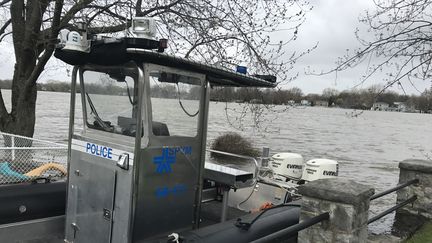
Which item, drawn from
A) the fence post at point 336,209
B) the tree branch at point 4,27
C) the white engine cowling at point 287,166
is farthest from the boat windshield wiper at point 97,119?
the tree branch at point 4,27

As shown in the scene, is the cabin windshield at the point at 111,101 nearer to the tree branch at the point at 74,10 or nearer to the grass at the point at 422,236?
the tree branch at the point at 74,10

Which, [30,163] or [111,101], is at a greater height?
[111,101]

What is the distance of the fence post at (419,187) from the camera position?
5938 millimetres

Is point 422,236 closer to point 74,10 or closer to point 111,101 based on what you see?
point 111,101

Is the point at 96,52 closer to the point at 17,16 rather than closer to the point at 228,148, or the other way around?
the point at 17,16

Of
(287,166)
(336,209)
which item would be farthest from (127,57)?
(287,166)

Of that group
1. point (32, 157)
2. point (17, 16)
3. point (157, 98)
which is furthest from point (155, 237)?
point (17, 16)

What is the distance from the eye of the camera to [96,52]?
12.0 feet

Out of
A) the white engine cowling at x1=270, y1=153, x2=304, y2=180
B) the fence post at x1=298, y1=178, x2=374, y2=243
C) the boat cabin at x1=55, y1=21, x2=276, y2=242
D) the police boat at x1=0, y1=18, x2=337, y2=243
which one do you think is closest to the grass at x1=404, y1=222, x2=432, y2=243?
the police boat at x1=0, y1=18, x2=337, y2=243

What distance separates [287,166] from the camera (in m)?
7.27

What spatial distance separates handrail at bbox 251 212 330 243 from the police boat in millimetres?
747

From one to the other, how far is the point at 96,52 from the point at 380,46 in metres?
4.52

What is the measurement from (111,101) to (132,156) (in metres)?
0.68

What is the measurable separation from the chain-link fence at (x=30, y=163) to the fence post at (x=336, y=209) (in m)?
3.27
